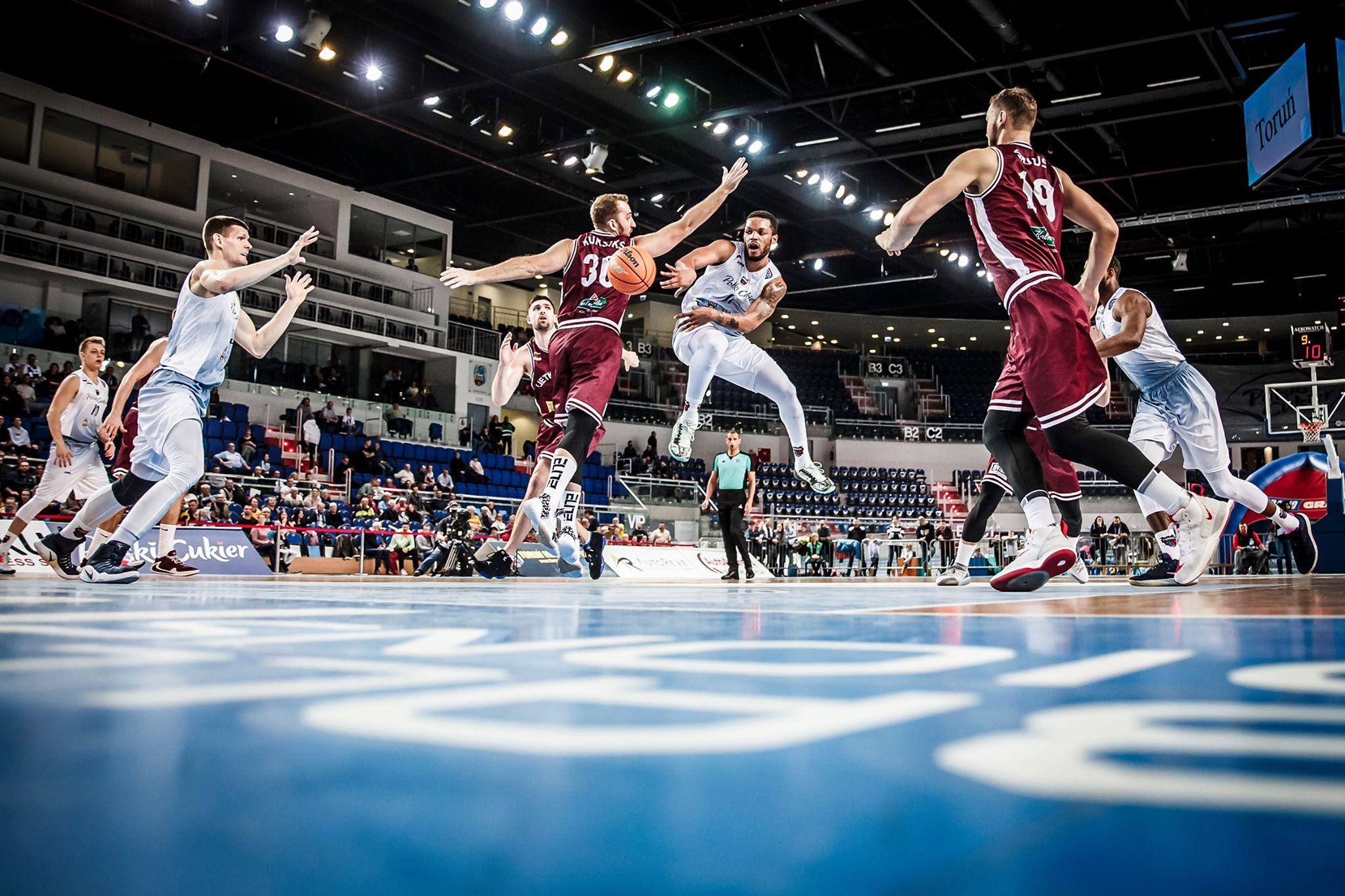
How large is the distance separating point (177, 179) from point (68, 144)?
1.91 m

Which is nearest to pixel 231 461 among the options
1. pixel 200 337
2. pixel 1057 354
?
pixel 200 337

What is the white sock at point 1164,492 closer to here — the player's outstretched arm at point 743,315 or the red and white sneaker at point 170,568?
the player's outstretched arm at point 743,315

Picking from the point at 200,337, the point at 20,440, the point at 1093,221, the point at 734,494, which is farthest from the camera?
the point at 20,440

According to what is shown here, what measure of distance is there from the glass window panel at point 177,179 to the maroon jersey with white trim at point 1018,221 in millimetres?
19021

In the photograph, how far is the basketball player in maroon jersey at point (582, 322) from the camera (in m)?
5.87

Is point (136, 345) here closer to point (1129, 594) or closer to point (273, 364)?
point (273, 364)

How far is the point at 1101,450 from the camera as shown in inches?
149

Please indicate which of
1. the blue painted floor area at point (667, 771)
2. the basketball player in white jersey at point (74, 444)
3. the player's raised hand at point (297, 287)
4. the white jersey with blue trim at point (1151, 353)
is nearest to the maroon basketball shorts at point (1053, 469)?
the white jersey with blue trim at point (1151, 353)

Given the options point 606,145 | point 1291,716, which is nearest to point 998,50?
point 606,145

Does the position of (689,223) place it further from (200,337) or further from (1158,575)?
(1158,575)

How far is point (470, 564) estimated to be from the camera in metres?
10.0

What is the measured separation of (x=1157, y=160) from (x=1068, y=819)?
18544 millimetres

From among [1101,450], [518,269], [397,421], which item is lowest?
[1101,450]

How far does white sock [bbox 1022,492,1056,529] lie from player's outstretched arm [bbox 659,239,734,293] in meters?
2.34
